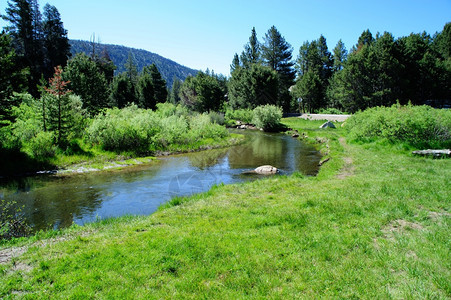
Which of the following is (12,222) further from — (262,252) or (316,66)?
(316,66)

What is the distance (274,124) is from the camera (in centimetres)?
4472

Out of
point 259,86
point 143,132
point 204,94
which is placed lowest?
point 143,132

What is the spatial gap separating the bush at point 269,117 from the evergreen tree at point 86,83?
26.8m

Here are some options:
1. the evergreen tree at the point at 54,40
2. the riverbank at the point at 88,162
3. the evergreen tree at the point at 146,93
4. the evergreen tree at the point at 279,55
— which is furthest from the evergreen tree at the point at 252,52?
the riverbank at the point at 88,162

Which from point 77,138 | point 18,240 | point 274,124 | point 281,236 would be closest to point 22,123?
point 77,138

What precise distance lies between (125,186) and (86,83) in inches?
1163

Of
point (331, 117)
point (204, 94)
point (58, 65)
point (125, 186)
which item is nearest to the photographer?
point (125, 186)

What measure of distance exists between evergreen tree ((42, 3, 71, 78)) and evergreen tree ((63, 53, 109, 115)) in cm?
2418

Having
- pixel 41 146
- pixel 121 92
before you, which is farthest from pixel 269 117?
pixel 121 92

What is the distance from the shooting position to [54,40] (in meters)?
59.9

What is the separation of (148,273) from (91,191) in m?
9.96

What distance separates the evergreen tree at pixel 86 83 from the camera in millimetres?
Result: 34688

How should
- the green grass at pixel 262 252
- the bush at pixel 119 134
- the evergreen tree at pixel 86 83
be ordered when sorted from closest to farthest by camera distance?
the green grass at pixel 262 252
the bush at pixel 119 134
the evergreen tree at pixel 86 83

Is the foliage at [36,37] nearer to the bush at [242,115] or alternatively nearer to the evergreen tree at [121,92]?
the evergreen tree at [121,92]
